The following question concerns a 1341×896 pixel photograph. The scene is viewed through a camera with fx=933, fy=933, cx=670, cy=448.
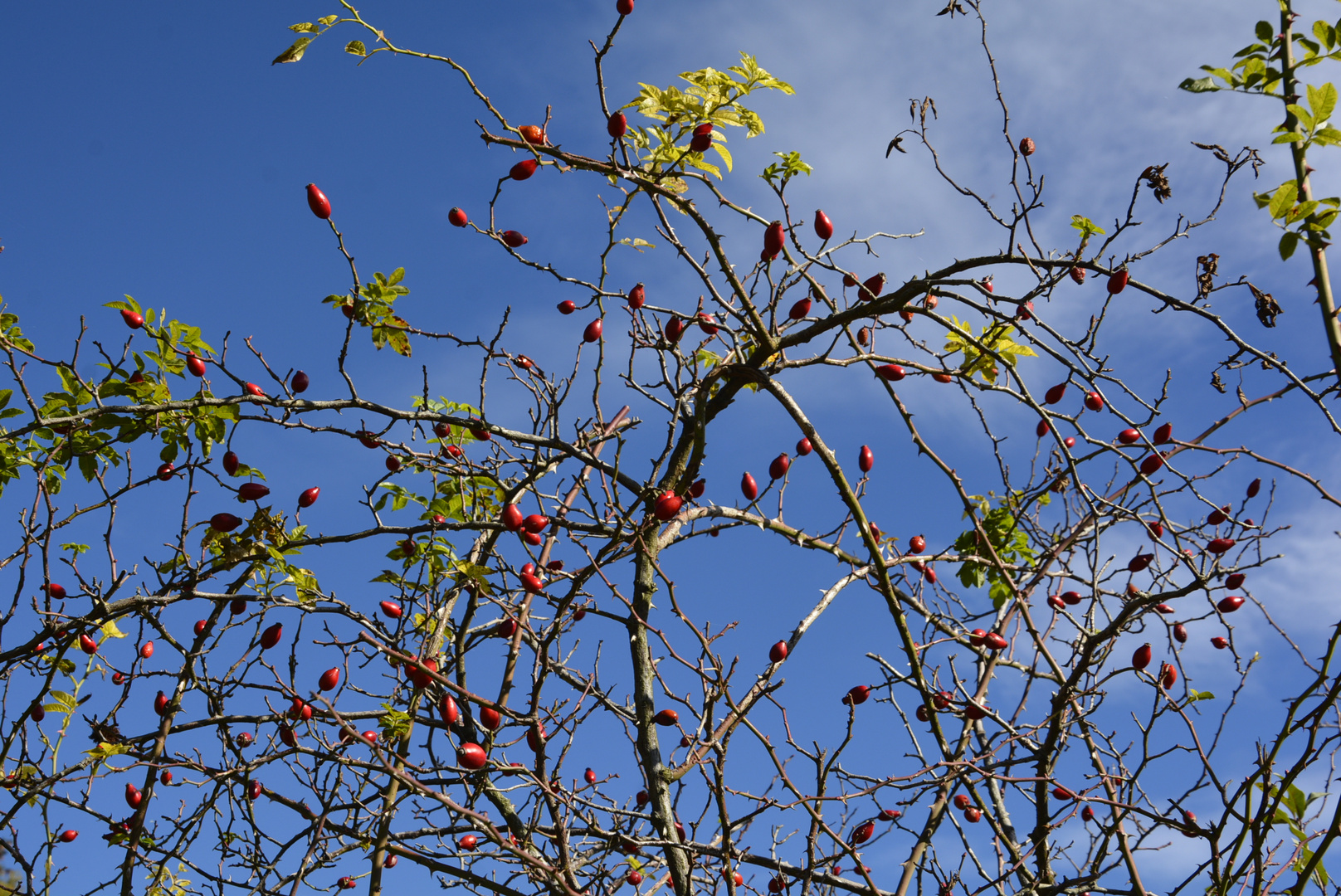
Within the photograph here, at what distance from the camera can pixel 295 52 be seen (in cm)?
271

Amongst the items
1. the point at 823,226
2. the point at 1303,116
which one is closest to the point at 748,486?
the point at 823,226

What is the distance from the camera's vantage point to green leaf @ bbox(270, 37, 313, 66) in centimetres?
269

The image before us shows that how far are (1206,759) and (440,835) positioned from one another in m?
2.44

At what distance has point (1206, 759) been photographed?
101 inches

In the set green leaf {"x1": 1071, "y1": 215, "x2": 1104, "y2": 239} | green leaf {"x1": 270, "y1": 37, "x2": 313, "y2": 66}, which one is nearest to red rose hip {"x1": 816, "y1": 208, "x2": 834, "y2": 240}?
green leaf {"x1": 1071, "y1": 215, "x2": 1104, "y2": 239}

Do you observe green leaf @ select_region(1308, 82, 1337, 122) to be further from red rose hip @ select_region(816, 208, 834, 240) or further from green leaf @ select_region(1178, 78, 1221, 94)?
red rose hip @ select_region(816, 208, 834, 240)

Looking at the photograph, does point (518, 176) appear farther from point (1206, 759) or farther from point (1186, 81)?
point (1206, 759)

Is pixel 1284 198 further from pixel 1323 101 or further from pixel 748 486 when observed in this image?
pixel 748 486

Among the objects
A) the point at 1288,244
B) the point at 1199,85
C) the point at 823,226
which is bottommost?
the point at 1288,244

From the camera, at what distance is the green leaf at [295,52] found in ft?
8.83

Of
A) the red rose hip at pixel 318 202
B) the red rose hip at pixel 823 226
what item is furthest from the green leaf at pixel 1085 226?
the red rose hip at pixel 318 202

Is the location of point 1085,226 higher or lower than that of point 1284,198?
higher

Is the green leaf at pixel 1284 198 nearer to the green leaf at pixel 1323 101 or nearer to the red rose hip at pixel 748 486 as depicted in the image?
the green leaf at pixel 1323 101

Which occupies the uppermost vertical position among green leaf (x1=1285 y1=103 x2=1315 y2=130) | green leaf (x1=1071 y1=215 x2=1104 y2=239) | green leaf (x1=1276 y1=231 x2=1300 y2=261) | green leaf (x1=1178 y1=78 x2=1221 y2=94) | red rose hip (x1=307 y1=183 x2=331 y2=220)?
red rose hip (x1=307 y1=183 x2=331 y2=220)
